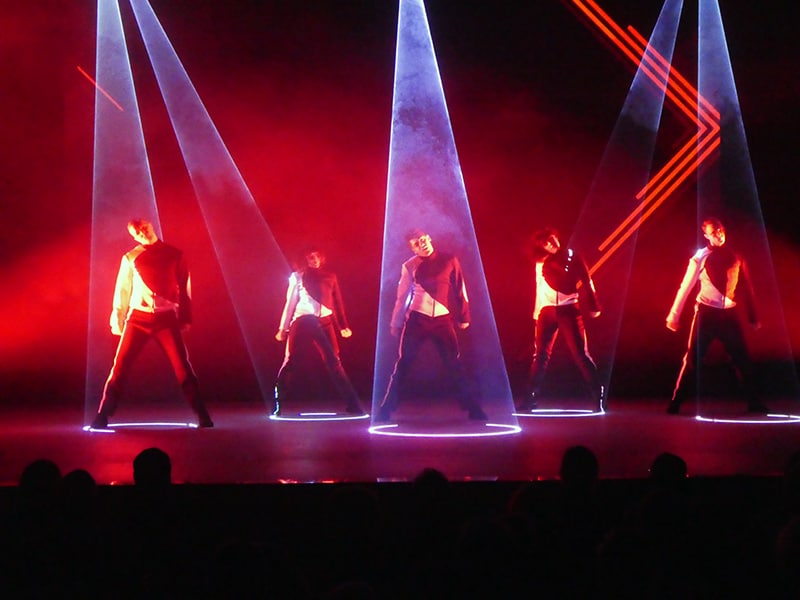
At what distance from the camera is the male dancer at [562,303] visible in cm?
1045

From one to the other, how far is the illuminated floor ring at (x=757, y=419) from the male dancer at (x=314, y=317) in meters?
3.87

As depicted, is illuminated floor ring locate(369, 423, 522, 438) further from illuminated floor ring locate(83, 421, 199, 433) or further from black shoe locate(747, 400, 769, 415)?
black shoe locate(747, 400, 769, 415)

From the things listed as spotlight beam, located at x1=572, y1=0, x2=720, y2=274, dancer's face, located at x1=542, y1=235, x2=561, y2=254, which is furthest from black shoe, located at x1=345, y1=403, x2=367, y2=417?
spotlight beam, located at x1=572, y1=0, x2=720, y2=274

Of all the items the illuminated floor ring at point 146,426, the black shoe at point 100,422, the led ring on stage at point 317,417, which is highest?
the black shoe at point 100,422

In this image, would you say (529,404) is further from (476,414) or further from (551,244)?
(551,244)

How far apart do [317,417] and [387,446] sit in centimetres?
331

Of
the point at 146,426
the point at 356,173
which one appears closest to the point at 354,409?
the point at 146,426

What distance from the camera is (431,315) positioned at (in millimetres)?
9367

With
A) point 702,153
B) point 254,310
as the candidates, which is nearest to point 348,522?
point 254,310

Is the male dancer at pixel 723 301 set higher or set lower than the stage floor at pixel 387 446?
higher

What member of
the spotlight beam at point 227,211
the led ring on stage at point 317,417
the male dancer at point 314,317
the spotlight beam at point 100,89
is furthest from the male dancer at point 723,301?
the spotlight beam at point 100,89

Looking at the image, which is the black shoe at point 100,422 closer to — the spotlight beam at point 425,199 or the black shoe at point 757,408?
the spotlight beam at point 425,199

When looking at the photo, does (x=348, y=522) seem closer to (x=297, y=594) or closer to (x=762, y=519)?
(x=297, y=594)

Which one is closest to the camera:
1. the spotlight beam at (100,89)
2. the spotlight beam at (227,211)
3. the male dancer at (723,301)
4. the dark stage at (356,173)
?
the male dancer at (723,301)
